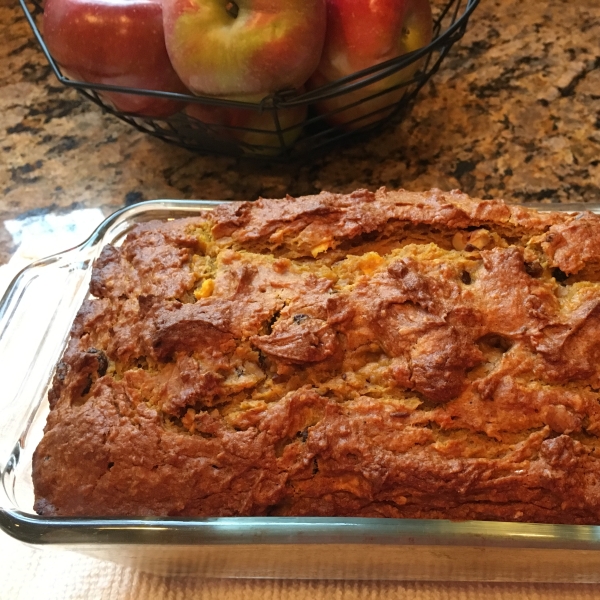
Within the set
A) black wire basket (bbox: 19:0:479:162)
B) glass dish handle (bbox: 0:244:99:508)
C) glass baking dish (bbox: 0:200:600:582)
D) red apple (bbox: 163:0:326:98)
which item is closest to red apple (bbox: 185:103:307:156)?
black wire basket (bbox: 19:0:479:162)

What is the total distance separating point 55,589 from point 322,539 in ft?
1.37

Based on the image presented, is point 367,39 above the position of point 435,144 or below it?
above

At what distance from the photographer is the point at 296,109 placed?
1.23 m

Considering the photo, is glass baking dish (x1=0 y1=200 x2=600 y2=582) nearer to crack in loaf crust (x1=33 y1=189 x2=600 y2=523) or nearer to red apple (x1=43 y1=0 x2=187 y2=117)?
crack in loaf crust (x1=33 y1=189 x2=600 y2=523)

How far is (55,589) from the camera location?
2.73ft

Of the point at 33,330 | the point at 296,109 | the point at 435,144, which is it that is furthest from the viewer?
the point at 435,144

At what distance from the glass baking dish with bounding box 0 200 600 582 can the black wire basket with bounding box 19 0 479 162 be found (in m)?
0.64

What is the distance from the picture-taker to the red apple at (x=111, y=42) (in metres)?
1.14

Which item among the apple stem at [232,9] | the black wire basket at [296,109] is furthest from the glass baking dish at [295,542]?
the apple stem at [232,9]

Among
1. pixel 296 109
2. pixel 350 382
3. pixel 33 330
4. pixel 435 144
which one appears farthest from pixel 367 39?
pixel 33 330

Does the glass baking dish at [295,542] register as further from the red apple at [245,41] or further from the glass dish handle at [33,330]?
the red apple at [245,41]

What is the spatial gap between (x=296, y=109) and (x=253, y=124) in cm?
10

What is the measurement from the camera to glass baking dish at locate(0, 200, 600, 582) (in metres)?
0.68

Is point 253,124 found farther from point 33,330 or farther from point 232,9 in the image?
point 33,330
